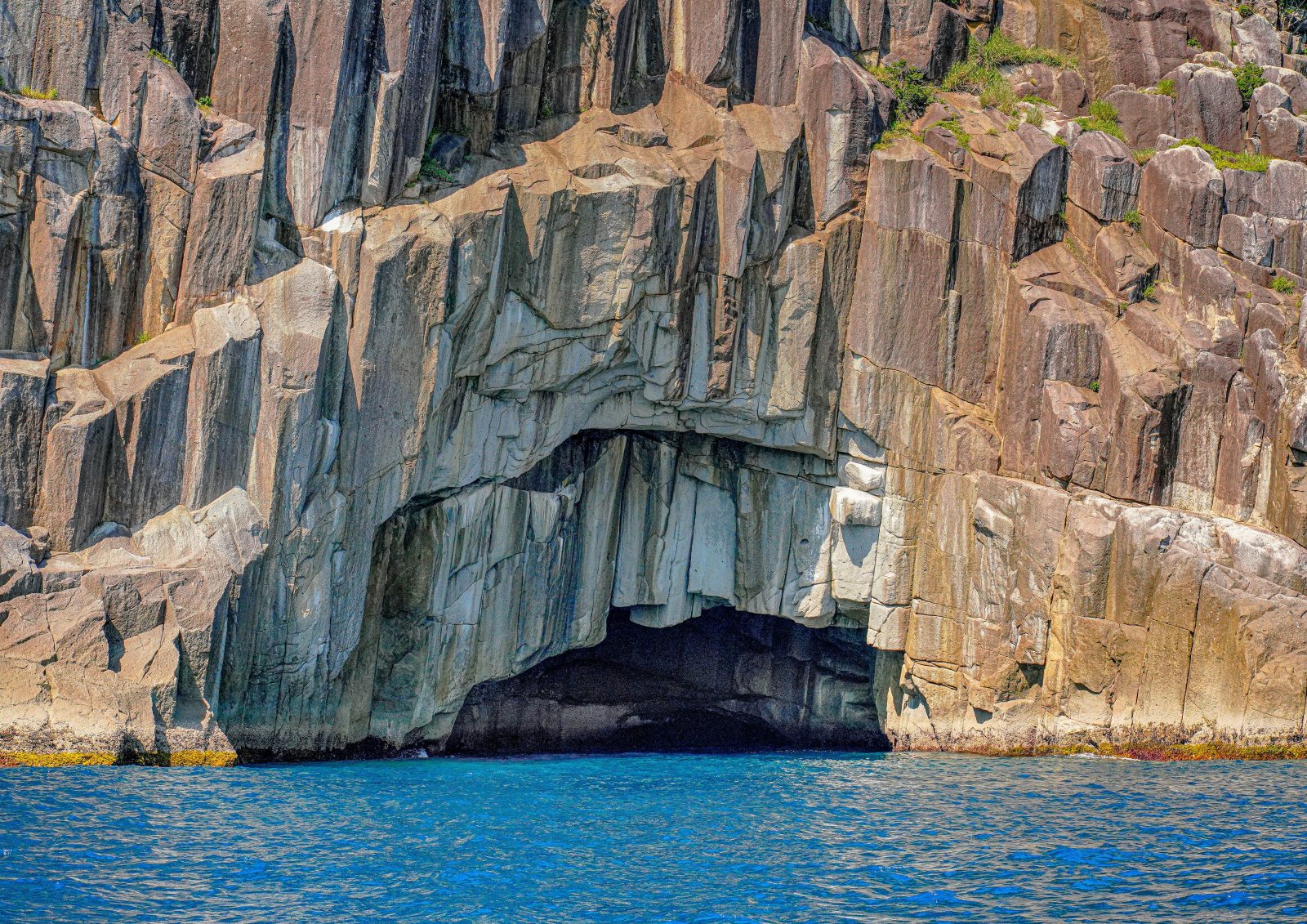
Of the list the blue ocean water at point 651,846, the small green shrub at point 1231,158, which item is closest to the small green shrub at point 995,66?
the small green shrub at point 1231,158

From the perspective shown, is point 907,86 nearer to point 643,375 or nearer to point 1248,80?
point 1248,80

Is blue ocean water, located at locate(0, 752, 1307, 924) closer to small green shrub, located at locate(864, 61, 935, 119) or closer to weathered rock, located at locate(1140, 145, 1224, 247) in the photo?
weathered rock, located at locate(1140, 145, 1224, 247)

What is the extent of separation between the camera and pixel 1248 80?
41.9 m

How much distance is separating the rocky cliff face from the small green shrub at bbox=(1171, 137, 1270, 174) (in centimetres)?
16

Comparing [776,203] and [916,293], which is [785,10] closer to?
[776,203]

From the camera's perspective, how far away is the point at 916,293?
127ft

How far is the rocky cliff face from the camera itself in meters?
31.5

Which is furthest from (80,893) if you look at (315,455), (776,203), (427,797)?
(776,203)

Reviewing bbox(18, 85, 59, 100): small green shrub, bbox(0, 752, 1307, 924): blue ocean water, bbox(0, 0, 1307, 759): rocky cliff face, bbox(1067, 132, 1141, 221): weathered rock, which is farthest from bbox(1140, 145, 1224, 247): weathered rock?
bbox(18, 85, 59, 100): small green shrub

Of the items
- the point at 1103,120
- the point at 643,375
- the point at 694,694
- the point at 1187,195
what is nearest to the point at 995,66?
the point at 1103,120

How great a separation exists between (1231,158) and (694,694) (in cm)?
2208

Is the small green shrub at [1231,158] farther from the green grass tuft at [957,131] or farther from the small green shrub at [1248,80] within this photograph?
the green grass tuft at [957,131]

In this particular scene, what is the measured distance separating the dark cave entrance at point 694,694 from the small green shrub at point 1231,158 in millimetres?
16784

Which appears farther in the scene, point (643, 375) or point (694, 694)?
point (694, 694)
